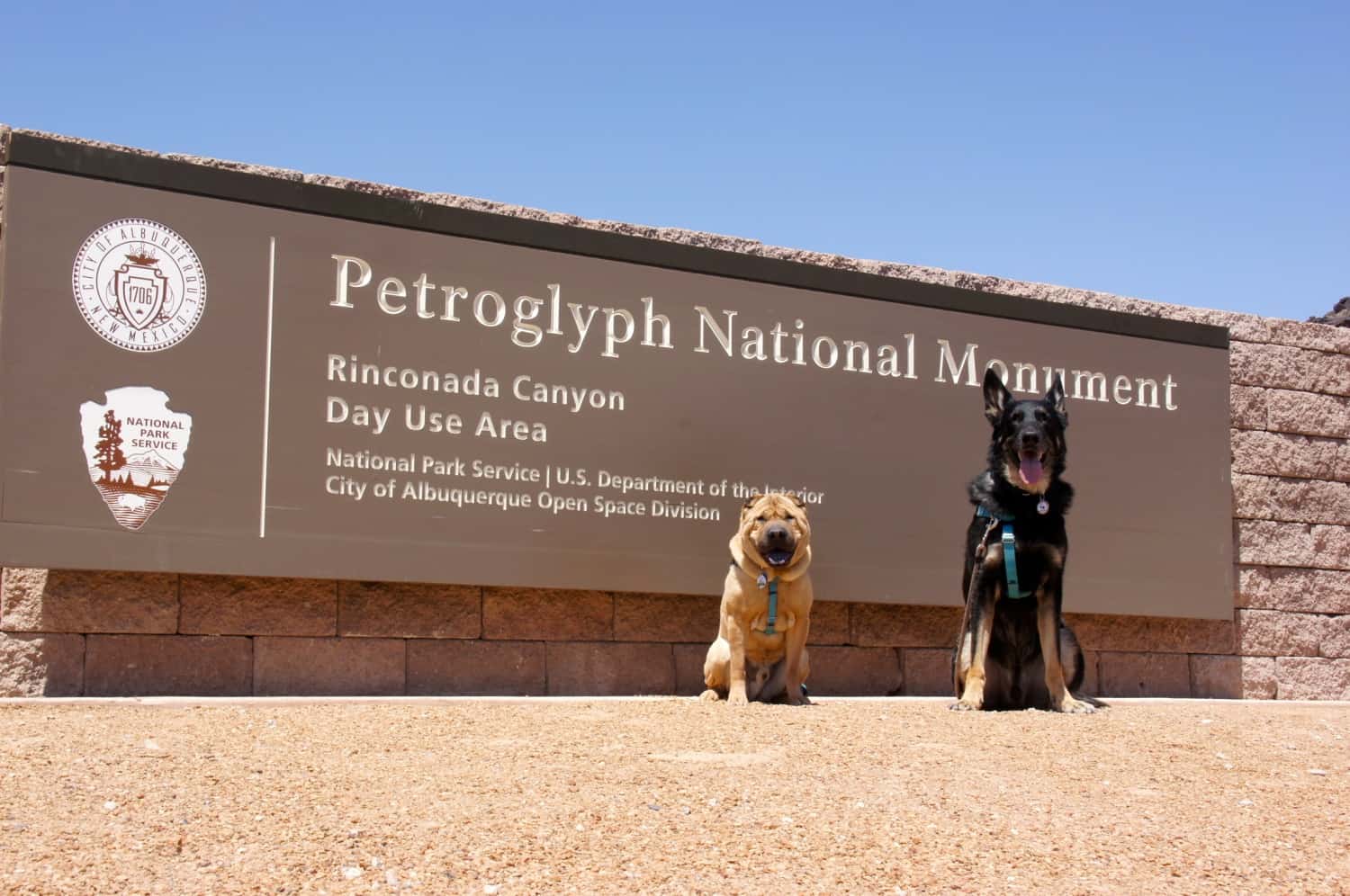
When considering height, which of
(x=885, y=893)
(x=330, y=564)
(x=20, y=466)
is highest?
(x=20, y=466)

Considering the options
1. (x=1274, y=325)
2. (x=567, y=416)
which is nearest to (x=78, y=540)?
(x=567, y=416)

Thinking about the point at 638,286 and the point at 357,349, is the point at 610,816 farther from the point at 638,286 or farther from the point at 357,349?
the point at 638,286

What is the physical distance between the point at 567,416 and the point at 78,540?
2.87m

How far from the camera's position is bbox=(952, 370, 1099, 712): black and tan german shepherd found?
24.1 feet

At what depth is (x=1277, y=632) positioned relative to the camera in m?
10.1

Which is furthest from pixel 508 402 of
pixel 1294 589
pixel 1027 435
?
pixel 1294 589

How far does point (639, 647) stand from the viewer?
831 centimetres

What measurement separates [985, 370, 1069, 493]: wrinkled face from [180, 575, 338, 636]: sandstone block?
158 inches

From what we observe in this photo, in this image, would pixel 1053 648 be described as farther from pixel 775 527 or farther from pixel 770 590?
pixel 775 527

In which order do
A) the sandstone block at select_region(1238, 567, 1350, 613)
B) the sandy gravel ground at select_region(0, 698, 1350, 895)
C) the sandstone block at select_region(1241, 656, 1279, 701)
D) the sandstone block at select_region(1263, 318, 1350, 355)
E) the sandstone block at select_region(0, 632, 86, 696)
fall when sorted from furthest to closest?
the sandstone block at select_region(1263, 318, 1350, 355), the sandstone block at select_region(1238, 567, 1350, 613), the sandstone block at select_region(1241, 656, 1279, 701), the sandstone block at select_region(0, 632, 86, 696), the sandy gravel ground at select_region(0, 698, 1350, 895)

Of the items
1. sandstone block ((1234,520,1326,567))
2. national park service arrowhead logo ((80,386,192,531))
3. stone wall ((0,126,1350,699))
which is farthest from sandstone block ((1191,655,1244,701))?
national park service arrowhead logo ((80,386,192,531))

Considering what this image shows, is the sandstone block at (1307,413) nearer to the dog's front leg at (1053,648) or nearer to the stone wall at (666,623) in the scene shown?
the stone wall at (666,623)

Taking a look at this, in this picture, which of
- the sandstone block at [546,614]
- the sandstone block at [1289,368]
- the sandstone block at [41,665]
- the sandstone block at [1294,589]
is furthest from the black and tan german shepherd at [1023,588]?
the sandstone block at [41,665]

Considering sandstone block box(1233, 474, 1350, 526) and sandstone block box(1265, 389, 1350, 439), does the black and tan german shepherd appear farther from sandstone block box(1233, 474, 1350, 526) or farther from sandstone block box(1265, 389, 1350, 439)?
sandstone block box(1265, 389, 1350, 439)
